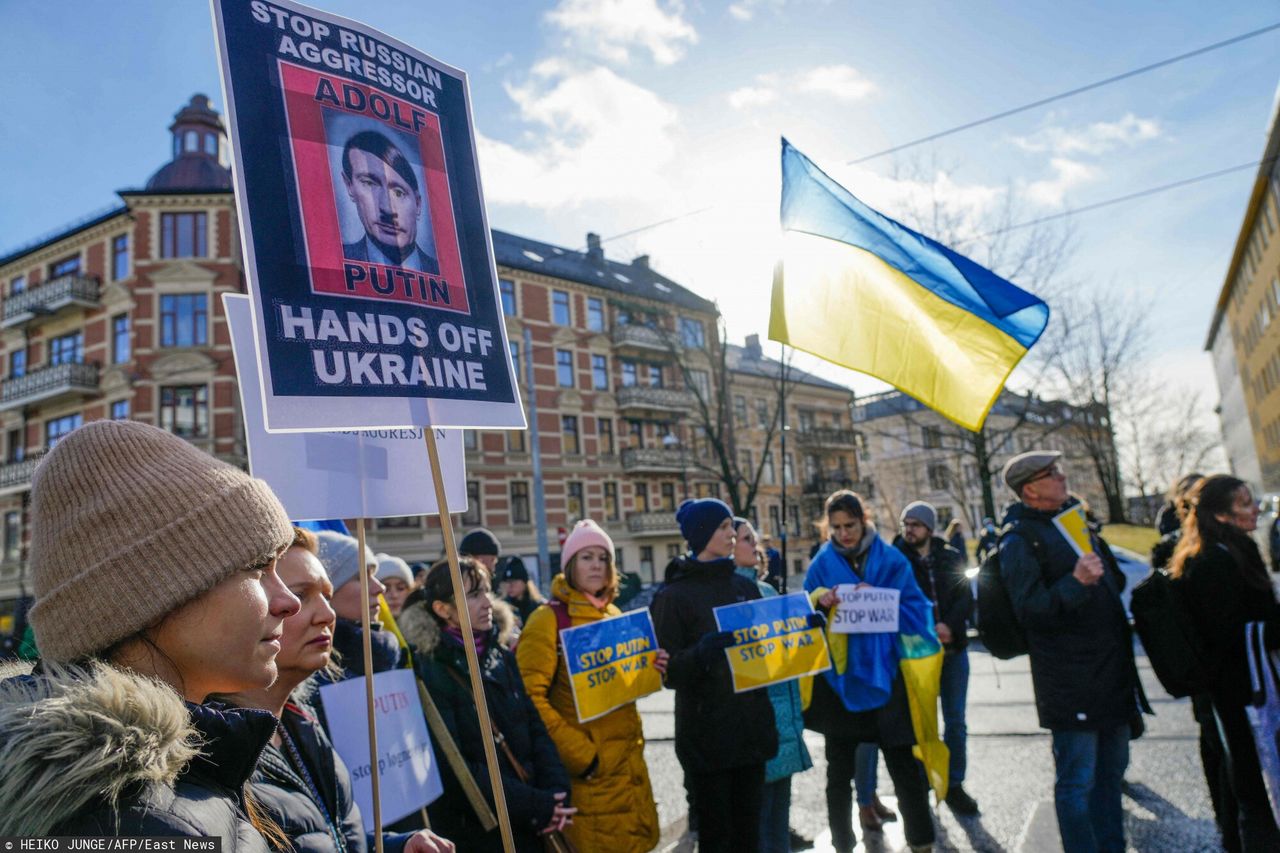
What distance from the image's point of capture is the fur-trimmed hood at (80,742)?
2.99ft

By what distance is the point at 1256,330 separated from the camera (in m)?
50.6

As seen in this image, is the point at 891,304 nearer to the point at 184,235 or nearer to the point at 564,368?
the point at 184,235

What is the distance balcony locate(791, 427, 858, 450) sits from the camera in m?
44.6

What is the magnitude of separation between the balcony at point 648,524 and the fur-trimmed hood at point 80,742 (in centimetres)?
3489

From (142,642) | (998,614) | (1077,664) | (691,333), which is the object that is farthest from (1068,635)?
(691,333)

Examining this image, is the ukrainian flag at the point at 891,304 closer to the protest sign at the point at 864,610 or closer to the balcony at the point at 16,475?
the protest sign at the point at 864,610

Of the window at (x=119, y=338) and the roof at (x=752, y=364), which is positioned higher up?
the window at (x=119, y=338)

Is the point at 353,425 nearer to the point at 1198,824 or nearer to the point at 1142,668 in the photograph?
the point at 1198,824

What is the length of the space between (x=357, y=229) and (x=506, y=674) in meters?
2.02

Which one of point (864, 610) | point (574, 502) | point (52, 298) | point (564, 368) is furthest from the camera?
point (564, 368)

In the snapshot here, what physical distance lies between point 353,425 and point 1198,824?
491cm

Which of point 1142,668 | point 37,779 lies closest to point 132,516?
point 37,779

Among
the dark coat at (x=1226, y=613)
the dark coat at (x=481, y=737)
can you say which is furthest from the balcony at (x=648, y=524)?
the dark coat at (x=481, y=737)

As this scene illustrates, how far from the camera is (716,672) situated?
3678 mm
